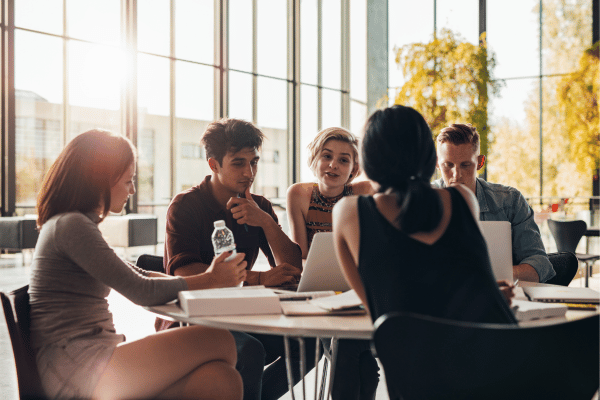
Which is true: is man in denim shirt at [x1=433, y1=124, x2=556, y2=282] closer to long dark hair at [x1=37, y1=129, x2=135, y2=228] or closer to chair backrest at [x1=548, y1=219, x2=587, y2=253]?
long dark hair at [x1=37, y1=129, x2=135, y2=228]

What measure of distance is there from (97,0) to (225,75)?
8.06ft

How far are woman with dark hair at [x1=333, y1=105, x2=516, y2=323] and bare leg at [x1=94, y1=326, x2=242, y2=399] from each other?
19.3 inches

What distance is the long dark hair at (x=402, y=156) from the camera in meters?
1.25

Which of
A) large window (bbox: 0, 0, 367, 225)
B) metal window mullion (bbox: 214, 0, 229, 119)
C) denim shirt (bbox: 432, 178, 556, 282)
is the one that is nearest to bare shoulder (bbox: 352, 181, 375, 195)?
denim shirt (bbox: 432, 178, 556, 282)

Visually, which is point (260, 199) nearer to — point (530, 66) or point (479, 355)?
point (479, 355)

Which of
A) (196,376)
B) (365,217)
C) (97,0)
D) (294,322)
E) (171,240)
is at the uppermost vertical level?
(97,0)

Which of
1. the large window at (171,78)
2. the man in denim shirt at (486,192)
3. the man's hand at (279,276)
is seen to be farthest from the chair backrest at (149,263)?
the large window at (171,78)

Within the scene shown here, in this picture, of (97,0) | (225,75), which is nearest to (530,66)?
(225,75)

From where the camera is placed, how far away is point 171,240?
2.16 meters

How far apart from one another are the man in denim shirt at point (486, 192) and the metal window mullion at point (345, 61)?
10.0 metres

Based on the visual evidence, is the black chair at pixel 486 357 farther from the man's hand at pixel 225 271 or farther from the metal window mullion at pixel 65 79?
the metal window mullion at pixel 65 79

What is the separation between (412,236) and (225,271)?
2.37 ft

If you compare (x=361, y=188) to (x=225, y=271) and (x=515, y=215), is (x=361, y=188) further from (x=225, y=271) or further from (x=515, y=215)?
(x=225, y=271)

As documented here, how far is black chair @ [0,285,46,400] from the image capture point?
4.55ft
